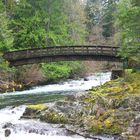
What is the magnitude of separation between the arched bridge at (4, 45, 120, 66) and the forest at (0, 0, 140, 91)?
1504 millimetres

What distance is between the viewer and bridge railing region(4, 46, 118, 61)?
49.4 m

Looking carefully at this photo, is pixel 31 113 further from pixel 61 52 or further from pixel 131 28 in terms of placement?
pixel 61 52

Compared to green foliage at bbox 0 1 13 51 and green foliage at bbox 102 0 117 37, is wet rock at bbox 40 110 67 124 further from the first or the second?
green foliage at bbox 102 0 117 37

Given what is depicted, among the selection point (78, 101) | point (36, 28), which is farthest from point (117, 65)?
point (78, 101)

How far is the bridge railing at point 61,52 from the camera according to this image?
49.4 metres

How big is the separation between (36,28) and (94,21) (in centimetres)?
4363

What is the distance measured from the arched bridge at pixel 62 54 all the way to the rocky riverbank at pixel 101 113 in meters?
19.7

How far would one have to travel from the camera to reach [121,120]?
23500mm

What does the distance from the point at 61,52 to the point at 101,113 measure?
27036mm

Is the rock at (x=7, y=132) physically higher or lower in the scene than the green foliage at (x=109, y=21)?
lower

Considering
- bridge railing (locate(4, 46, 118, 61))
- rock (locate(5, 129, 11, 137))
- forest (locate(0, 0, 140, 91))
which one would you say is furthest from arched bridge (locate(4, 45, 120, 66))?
rock (locate(5, 129, 11, 137))

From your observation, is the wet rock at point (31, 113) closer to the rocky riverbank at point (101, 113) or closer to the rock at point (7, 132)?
the rocky riverbank at point (101, 113)

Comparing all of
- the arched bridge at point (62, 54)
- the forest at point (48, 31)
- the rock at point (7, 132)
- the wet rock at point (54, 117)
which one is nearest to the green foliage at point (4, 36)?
the forest at point (48, 31)

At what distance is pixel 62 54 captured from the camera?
168 ft
